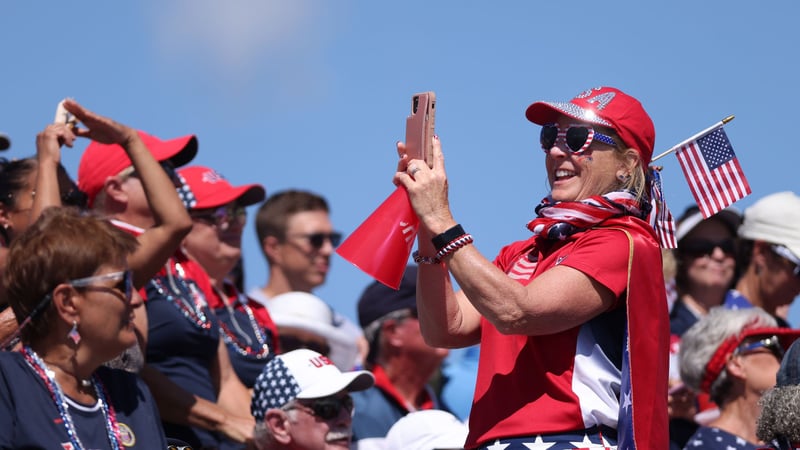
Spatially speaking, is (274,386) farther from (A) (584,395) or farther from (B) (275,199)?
(B) (275,199)

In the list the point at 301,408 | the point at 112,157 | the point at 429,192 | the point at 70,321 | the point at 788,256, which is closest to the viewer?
the point at 429,192

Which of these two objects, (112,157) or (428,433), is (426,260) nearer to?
(428,433)

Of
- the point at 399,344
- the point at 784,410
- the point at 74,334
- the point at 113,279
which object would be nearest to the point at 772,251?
the point at 399,344

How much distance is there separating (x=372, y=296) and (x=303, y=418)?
2.47 m

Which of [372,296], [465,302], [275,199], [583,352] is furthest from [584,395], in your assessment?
[275,199]

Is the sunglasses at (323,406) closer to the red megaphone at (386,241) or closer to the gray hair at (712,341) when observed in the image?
the red megaphone at (386,241)

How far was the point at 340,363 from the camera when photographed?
7695 millimetres

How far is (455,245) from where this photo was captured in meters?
4.12

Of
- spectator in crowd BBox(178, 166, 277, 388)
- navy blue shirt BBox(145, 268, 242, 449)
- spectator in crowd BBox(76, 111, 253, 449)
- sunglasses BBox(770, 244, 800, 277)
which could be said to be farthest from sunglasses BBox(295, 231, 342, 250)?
sunglasses BBox(770, 244, 800, 277)

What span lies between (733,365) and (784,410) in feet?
7.32

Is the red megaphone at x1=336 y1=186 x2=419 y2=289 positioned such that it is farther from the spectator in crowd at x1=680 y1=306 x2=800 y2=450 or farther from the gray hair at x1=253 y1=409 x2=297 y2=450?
the spectator in crowd at x1=680 y1=306 x2=800 y2=450

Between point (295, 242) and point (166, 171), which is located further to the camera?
point (295, 242)

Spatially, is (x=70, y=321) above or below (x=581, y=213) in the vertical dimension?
below

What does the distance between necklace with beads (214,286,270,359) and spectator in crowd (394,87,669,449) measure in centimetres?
227
